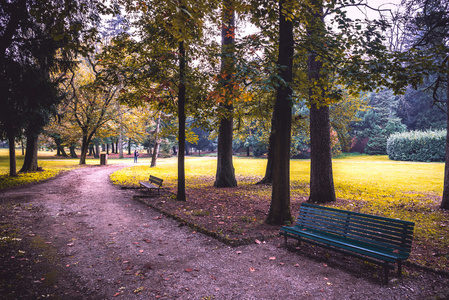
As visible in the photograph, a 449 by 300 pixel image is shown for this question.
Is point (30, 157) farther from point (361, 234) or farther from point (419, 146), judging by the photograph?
point (419, 146)

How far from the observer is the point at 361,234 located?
14.8 feet

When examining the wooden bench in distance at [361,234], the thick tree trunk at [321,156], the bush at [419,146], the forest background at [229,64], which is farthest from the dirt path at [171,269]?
the bush at [419,146]

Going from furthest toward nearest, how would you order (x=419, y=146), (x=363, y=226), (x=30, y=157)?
(x=419, y=146) → (x=30, y=157) → (x=363, y=226)

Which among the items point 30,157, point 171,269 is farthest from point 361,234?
point 30,157

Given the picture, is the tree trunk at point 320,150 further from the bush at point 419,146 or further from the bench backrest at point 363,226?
the bush at point 419,146

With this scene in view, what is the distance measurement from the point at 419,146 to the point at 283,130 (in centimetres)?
3675

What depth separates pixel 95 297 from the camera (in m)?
3.34

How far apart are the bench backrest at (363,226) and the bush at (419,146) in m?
35.2

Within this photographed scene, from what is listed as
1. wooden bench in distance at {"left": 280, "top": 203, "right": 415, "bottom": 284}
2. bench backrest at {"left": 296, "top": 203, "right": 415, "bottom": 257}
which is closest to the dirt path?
wooden bench in distance at {"left": 280, "top": 203, "right": 415, "bottom": 284}

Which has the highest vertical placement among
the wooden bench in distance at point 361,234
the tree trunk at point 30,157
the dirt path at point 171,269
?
the tree trunk at point 30,157

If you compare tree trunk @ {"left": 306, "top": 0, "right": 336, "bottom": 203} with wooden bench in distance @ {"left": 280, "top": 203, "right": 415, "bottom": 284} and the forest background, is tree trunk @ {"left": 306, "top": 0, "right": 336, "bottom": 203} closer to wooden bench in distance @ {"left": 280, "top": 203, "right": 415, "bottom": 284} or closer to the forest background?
the forest background

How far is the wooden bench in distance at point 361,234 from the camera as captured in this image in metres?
3.91

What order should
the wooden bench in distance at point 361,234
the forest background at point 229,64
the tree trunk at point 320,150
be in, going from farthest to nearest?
1. the tree trunk at point 320,150
2. the forest background at point 229,64
3. the wooden bench in distance at point 361,234

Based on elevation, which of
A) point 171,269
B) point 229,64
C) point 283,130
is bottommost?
point 171,269
